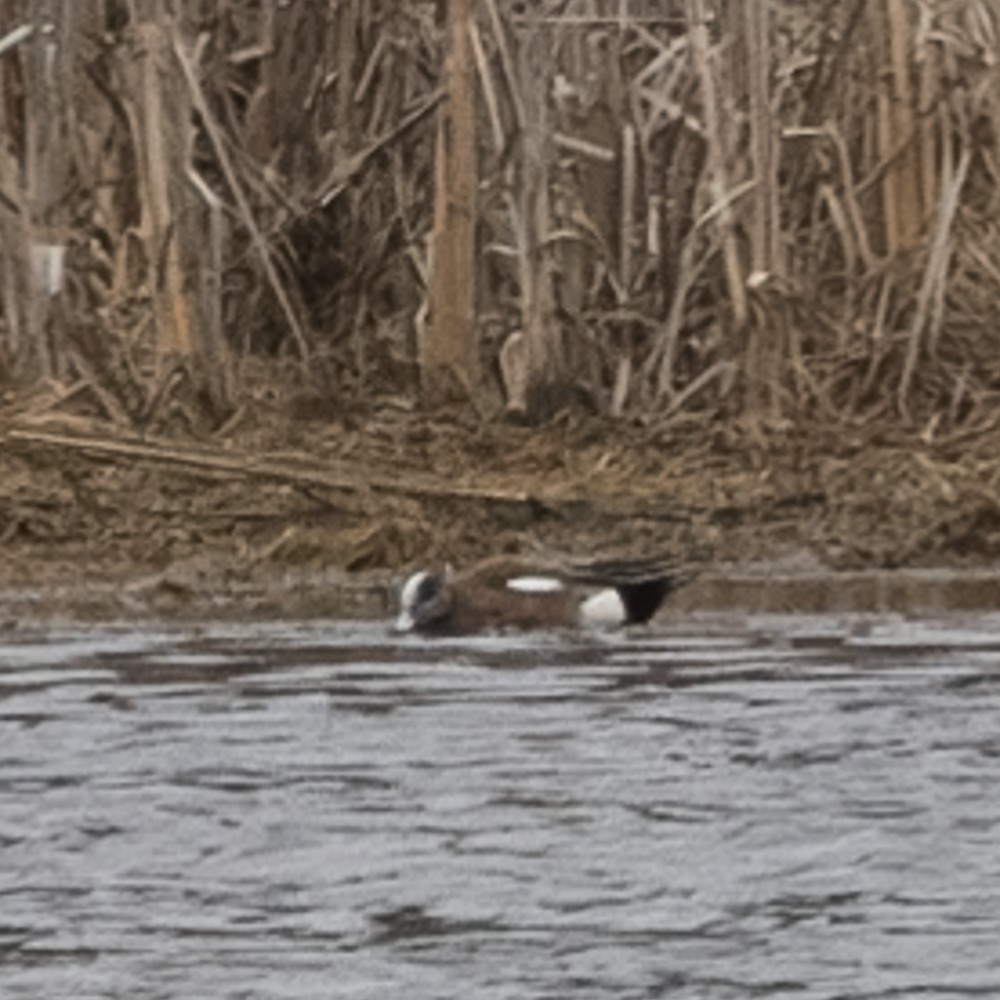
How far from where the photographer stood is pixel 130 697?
480 inches

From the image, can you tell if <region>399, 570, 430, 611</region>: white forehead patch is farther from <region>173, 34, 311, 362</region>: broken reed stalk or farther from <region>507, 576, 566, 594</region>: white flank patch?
<region>173, 34, 311, 362</region>: broken reed stalk

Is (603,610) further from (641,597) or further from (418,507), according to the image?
(418,507)

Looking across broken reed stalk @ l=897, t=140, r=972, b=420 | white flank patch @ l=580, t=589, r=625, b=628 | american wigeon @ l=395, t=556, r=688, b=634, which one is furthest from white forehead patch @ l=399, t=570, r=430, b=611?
broken reed stalk @ l=897, t=140, r=972, b=420

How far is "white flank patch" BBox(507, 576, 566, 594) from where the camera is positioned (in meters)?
14.3

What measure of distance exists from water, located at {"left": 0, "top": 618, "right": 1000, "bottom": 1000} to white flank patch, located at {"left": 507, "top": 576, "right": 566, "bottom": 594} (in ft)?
1.20

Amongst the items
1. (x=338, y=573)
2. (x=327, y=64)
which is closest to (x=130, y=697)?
(x=338, y=573)

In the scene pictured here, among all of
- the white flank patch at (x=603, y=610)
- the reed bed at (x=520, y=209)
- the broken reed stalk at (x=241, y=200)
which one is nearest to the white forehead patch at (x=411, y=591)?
the white flank patch at (x=603, y=610)

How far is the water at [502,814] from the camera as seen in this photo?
8.08 metres

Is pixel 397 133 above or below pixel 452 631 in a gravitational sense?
above

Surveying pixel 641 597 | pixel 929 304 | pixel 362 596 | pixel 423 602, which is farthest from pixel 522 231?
pixel 423 602

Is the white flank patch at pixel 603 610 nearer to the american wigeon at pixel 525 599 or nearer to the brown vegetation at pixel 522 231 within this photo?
the american wigeon at pixel 525 599

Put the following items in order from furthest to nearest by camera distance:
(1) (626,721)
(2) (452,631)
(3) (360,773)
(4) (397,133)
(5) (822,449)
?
(4) (397,133) < (5) (822,449) < (2) (452,631) < (1) (626,721) < (3) (360,773)

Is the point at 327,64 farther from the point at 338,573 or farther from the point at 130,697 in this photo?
the point at 130,697

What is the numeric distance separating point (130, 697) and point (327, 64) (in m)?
6.97
